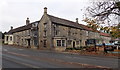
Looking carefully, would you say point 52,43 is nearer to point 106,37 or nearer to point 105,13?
point 105,13

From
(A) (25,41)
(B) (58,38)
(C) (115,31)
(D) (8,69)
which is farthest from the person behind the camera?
(A) (25,41)

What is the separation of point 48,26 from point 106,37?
51930mm

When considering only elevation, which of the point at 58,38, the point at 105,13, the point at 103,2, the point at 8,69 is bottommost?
the point at 8,69

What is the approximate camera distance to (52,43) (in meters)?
44.6

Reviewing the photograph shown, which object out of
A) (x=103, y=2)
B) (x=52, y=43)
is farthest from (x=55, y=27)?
(x=103, y=2)

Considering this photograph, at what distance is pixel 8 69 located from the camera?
13.5m

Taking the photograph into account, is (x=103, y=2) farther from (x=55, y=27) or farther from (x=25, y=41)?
(x=25, y=41)

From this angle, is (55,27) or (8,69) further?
(55,27)

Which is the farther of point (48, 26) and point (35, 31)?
point (35, 31)

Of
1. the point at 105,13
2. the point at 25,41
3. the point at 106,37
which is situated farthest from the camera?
the point at 106,37

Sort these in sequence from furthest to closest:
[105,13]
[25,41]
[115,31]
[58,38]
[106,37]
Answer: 1. [106,37]
2. [25,41]
3. [58,38]
4. [105,13]
5. [115,31]

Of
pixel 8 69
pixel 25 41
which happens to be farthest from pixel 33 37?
pixel 8 69

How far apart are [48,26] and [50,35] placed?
2945 mm

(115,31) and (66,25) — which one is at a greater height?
(66,25)
